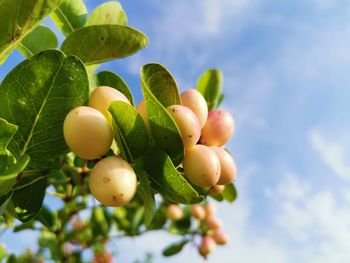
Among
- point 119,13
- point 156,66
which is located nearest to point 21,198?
point 156,66

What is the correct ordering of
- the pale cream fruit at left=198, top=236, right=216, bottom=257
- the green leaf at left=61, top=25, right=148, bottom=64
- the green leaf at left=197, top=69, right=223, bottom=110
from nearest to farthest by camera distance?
the green leaf at left=61, top=25, right=148, bottom=64 < the green leaf at left=197, top=69, right=223, bottom=110 < the pale cream fruit at left=198, top=236, right=216, bottom=257

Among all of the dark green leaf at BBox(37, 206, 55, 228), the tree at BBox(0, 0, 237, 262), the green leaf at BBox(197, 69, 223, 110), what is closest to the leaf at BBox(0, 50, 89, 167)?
the tree at BBox(0, 0, 237, 262)

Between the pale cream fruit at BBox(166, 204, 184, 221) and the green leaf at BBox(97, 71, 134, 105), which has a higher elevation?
the green leaf at BBox(97, 71, 134, 105)

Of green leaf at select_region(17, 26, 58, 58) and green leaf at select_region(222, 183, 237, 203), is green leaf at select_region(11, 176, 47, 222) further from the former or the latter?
green leaf at select_region(222, 183, 237, 203)

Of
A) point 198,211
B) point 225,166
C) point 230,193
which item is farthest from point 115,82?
point 198,211

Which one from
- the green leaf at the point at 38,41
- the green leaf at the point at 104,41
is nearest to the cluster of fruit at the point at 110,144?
the green leaf at the point at 104,41

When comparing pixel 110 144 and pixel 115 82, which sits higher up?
pixel 115 82

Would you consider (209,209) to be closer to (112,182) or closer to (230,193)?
(230,193)
